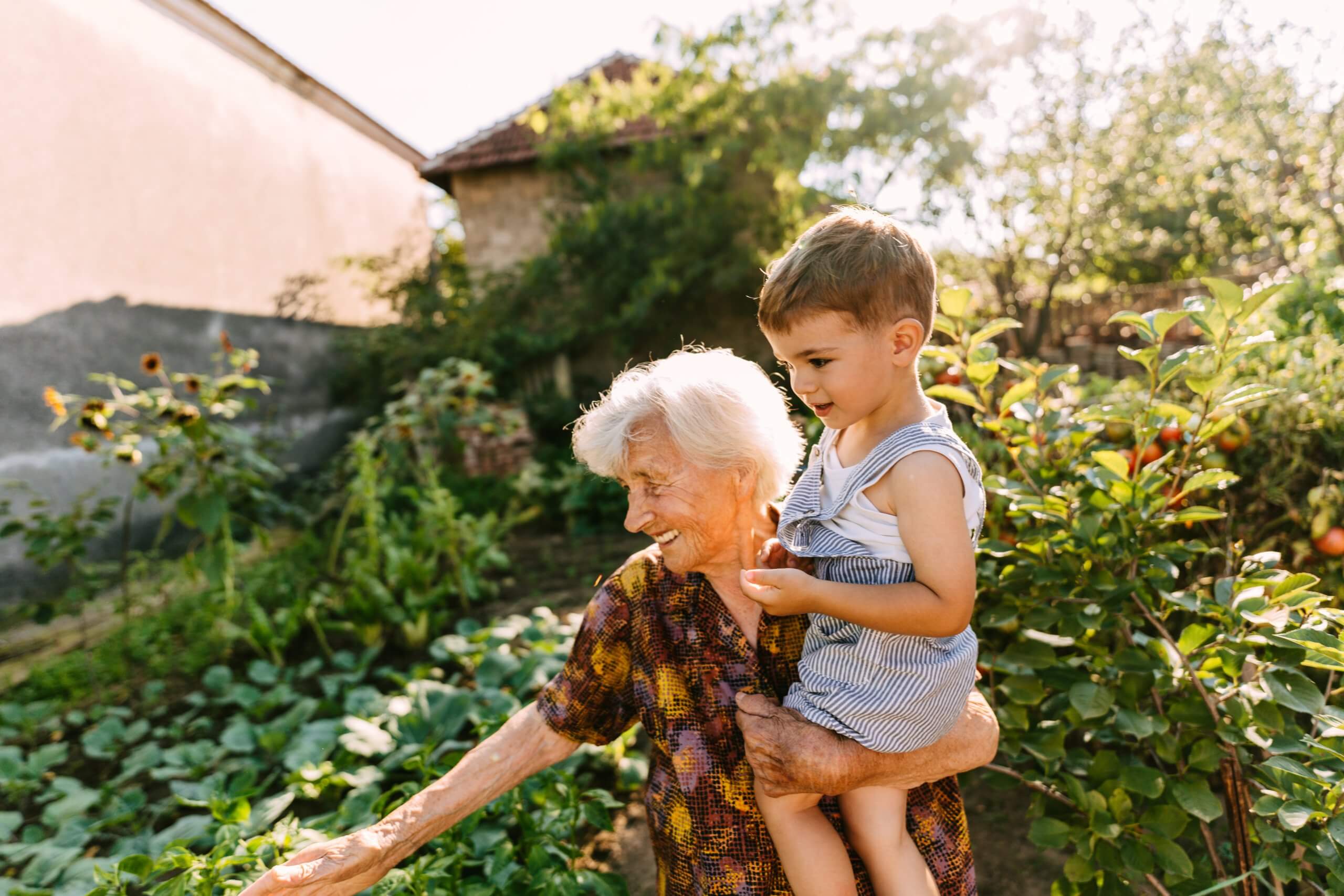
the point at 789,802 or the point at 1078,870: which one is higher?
the point at 789,802

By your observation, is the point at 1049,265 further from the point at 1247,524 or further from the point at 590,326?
the point at 1247,524

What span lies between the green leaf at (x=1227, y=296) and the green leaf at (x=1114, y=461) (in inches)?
12.8

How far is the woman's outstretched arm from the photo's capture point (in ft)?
4.16

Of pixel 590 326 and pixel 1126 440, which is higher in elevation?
pixel 590 326

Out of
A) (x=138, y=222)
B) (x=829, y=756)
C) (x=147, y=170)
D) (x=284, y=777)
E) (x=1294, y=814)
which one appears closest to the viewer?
(x=1294, y=814)

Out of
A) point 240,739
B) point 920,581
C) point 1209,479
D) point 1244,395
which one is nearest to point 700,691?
point 920,581

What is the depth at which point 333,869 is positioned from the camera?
4.22ft

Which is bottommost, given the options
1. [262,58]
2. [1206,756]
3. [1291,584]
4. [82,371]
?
[1206,756]

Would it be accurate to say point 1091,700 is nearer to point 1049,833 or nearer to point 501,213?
point 1049,833

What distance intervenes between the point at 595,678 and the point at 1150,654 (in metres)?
1.16

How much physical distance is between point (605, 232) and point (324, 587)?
21.3 ft

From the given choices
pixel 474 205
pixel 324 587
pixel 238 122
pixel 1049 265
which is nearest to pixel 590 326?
pixel 474 205

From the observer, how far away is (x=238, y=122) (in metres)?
7.83

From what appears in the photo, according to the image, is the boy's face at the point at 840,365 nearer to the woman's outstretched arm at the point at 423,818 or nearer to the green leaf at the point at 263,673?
the woman's outstretched arm at the point at 423,818
